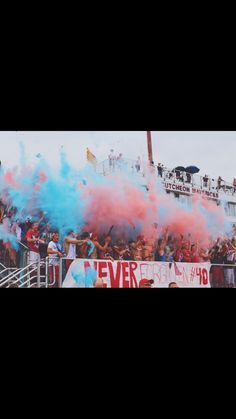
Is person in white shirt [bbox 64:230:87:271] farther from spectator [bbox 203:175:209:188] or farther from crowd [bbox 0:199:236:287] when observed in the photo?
spectator [bbox 203:175:209:188]

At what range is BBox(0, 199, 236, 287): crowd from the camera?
16.3 ft

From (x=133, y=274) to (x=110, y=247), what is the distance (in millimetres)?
287

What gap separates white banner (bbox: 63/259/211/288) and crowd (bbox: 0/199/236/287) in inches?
1.9

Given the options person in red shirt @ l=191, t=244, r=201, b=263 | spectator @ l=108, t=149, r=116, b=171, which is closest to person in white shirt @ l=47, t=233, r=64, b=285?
spectator @ l=108, t=149, r=116, b=171

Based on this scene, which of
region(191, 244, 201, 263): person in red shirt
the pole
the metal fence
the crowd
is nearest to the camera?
the metal fence

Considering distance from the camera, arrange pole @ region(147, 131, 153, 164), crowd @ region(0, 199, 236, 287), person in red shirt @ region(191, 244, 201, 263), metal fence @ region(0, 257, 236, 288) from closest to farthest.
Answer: metal fence @ region(0, 257, 236, 288) < crowd @ region(0, 199, 236, 287) < pole @ region(147, 131, 153, 164) < person in red shirt @ region(191, 244, 201, 263)

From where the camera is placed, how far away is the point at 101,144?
503 cm

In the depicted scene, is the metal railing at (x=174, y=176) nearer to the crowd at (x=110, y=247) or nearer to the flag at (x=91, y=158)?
the flag at (x=91, y=158)

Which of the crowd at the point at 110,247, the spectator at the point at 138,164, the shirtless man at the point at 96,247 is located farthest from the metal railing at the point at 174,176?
the shirtless man at the point at 96,247

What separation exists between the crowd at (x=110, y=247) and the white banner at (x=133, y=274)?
0.05 metres
